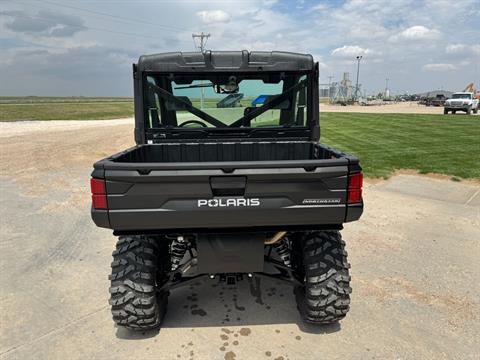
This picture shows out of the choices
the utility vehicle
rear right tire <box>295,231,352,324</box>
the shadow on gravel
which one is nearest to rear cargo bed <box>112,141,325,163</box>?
the utility vehicle

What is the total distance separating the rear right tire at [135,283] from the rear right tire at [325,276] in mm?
1257

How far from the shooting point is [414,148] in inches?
482

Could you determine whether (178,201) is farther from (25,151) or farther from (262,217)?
(25,151)

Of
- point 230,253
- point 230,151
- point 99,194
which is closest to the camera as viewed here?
point 99,194

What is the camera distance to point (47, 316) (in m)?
3.27

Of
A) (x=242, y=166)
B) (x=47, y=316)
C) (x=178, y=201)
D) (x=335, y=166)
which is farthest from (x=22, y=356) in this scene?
(x=335, y=166)

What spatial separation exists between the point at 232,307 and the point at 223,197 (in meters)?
1.45

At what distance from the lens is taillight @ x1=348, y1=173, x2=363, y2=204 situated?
2516mm

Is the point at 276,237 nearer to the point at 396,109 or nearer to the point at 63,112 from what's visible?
the point at 396,109

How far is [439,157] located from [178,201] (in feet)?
33.8

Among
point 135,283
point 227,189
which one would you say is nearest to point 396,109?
point 227,189

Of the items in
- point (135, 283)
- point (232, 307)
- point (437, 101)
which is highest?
point (437, 101)

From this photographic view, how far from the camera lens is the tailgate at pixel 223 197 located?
2.42 metres

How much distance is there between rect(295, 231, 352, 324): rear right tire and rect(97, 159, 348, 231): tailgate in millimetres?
458
